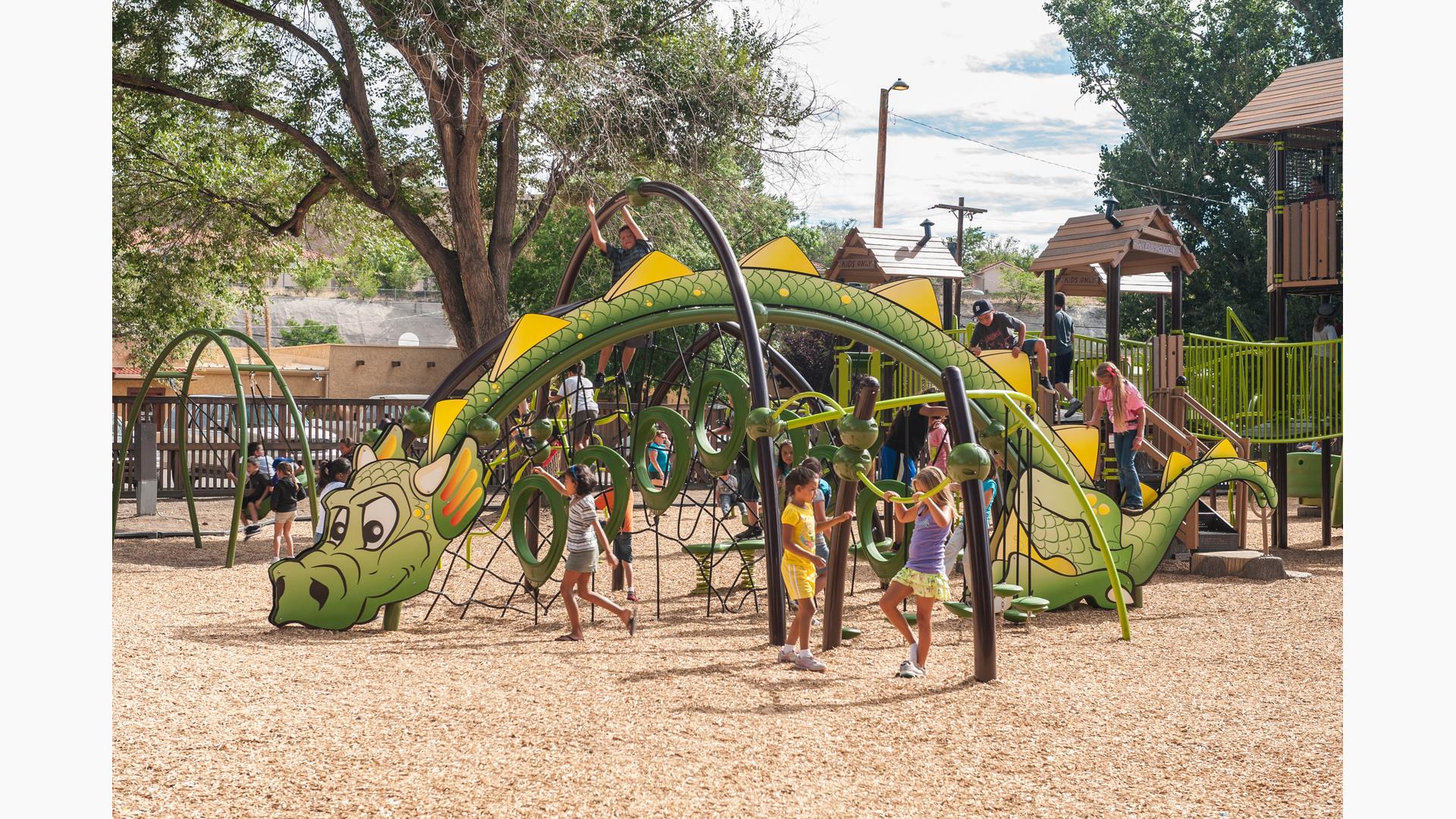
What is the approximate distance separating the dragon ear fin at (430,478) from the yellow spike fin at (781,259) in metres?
2.79

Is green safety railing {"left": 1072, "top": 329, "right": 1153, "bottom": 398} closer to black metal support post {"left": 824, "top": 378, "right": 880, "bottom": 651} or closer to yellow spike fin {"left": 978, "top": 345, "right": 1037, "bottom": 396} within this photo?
yellow spike fin {"left": 978, "top": 345, "right": 1037, "bottom": 396}

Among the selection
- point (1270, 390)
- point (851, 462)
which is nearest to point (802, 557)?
point (851, 462)

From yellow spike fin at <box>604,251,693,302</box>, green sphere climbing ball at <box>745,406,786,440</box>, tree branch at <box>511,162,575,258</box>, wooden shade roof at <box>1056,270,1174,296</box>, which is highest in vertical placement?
tree branch at <box>511,162,575,258</box>

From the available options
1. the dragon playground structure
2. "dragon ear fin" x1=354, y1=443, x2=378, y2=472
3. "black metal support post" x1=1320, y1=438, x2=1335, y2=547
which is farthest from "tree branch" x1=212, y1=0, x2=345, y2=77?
"black metal support post" x1=1320, y1=438, x2=1335, y2=547

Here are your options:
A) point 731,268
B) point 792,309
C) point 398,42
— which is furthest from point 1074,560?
point 398,42

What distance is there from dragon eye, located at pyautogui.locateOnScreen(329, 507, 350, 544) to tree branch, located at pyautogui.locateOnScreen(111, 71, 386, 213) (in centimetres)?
1044

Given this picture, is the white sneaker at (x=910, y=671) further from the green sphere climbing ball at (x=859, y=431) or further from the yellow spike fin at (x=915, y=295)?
the yellow spike fin at (x=915, y=295)

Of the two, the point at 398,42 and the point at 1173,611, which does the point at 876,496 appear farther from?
the point at 398,42

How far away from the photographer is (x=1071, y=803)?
15.1 feet

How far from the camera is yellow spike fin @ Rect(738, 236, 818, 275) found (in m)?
9.05

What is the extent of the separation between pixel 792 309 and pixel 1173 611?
3.91 meters

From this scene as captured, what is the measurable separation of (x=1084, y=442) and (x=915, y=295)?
1784mm

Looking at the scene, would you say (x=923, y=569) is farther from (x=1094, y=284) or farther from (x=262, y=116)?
(x=262, y=116)

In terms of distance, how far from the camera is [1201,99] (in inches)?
1278
